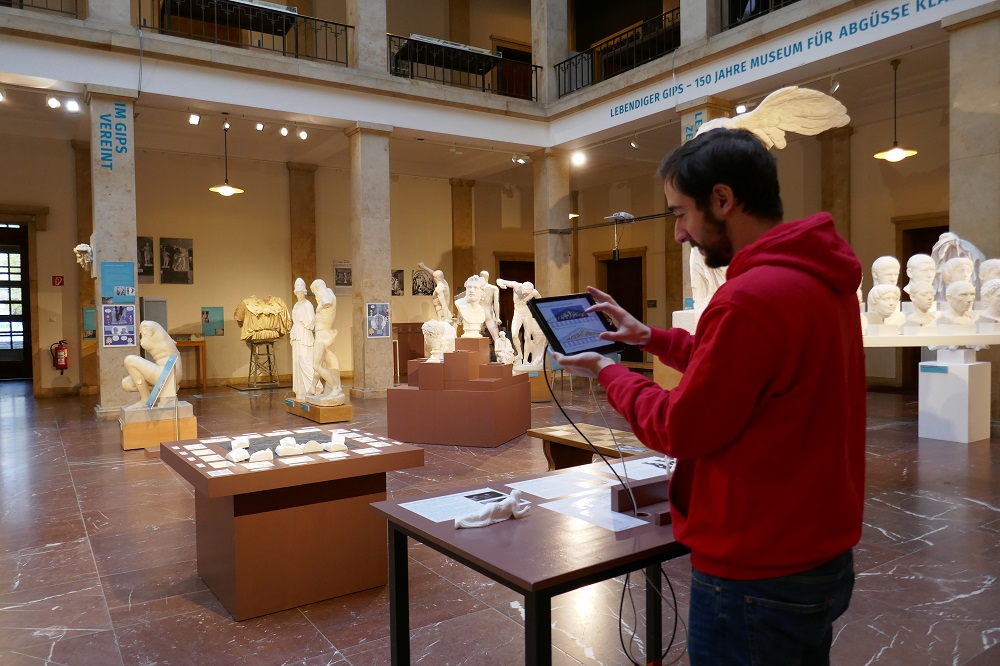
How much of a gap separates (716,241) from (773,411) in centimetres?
38

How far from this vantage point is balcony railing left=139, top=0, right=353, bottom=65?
12.1 m

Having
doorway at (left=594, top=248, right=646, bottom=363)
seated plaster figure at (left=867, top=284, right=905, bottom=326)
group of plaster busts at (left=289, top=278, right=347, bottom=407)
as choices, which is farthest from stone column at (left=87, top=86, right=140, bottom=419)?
doorway at (left=594, top=248, right=646, bottom=363)

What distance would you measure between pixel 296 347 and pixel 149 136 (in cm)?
685

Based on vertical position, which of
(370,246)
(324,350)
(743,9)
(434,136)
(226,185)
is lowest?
(324,350)

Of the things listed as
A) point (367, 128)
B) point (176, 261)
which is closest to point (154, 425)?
point (367, 128)

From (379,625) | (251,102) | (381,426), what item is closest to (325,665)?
(379,625)

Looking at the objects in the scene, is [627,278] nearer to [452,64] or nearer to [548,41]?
[548,41]

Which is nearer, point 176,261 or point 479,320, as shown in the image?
point 479,320

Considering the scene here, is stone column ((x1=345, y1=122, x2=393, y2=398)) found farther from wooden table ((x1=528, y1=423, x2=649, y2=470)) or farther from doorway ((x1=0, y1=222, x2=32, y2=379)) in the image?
doorway ((x1=0, y1=222, x2=32, y2=379))

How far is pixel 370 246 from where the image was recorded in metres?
12.7

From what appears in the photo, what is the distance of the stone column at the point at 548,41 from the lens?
14734 millimetres

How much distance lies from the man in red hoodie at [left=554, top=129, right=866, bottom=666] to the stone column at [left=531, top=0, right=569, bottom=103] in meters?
14.0

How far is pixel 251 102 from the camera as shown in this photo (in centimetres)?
1168

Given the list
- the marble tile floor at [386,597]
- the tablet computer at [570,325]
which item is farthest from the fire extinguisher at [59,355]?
the tablet computer at [570,325]
